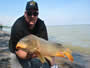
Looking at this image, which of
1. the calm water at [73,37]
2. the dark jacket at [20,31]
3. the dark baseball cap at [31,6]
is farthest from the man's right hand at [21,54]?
the calm water at [73,37]

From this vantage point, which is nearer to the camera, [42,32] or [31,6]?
[31,6]

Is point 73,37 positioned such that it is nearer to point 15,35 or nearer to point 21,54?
point 15,35

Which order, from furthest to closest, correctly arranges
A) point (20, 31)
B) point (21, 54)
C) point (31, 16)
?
point (20, 31) → point (31, 16) → point (21, 54)

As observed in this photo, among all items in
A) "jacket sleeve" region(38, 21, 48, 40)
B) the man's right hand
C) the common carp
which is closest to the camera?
the common carp

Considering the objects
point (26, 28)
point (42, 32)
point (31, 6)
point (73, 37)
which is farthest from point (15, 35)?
point (73, 37)

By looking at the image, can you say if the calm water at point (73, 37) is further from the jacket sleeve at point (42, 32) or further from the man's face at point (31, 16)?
the man's face at point (31, 16)

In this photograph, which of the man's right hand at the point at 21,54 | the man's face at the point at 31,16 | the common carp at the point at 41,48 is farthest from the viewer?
the man's face at the point at 31,16

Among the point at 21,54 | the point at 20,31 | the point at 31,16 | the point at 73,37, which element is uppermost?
the point at 31,16

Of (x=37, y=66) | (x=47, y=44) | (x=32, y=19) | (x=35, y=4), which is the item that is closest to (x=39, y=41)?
(x=47, y=44)

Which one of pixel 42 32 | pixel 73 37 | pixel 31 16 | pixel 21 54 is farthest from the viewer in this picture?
pixel 73 37

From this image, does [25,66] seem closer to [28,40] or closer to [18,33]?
[18,33]

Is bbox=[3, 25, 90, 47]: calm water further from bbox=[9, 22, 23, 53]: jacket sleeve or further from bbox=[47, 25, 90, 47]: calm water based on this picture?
bbox=[9, 22, 23, 53]: jacket sleeve

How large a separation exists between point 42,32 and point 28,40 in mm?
1011

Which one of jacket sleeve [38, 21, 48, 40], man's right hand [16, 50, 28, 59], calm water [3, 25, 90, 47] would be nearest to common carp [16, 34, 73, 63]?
man's right hand [16, 50, 28, 59]
